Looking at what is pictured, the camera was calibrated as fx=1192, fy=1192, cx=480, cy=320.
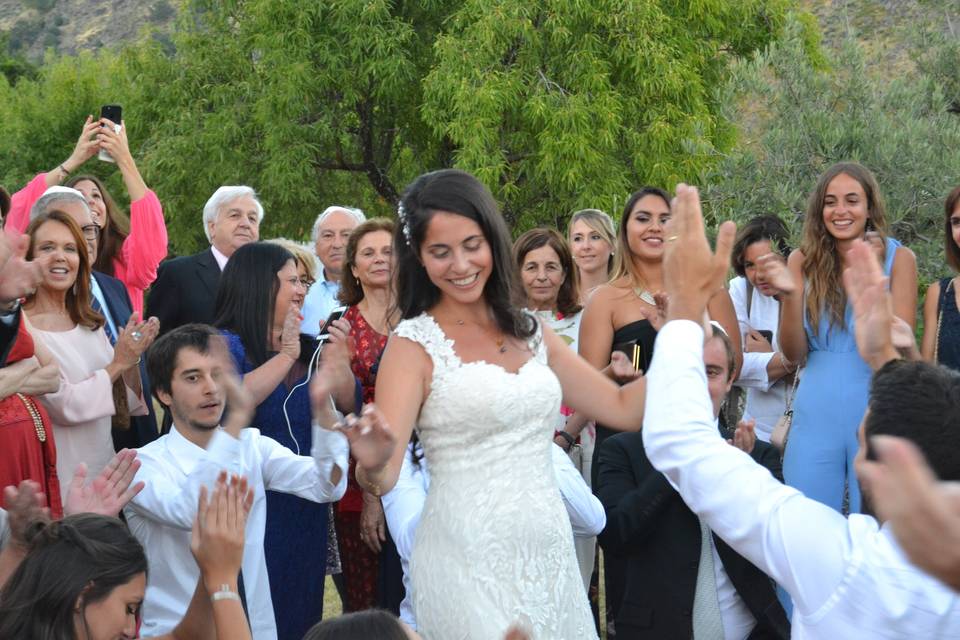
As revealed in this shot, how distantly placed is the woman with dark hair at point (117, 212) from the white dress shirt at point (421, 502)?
244 centimetres

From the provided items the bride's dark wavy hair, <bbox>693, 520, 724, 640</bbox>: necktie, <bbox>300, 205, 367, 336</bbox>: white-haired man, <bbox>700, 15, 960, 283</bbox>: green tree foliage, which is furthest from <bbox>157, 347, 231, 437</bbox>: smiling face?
<bbox>700, 15, 960, 283</bbox>: green tree foliage

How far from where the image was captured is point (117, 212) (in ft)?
20.9

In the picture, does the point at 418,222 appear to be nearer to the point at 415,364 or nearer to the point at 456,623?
the point at 415,364

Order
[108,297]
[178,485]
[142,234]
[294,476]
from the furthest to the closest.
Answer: [142,234] → [108,297] → [294,476] → [178,485]

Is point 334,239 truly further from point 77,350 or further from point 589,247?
point 77,350

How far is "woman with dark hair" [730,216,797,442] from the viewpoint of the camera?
649cm

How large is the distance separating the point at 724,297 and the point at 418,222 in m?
3.07

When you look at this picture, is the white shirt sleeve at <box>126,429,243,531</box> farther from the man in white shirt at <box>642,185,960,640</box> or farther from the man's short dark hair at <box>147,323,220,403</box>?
the man in white shirt at <box>642,185,960,640</box>

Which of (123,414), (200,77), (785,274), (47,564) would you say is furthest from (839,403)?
(200,77)

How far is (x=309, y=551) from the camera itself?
4.96m

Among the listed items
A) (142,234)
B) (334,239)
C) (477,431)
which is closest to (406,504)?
(477,431)

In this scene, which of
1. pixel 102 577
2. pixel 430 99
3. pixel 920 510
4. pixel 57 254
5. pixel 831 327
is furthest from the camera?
pixel 430 99

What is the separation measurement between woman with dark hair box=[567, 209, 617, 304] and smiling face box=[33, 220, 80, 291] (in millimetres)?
2904

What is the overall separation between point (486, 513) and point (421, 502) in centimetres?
100
